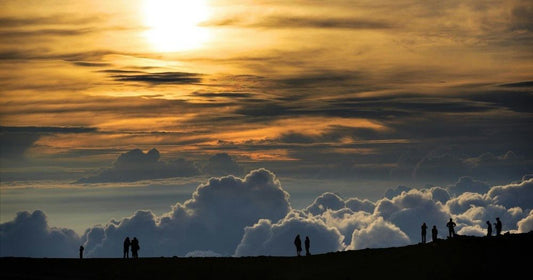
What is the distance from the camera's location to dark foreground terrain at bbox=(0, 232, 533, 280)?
3046 inches

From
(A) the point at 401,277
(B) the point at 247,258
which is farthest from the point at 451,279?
(B) the point at 247,258

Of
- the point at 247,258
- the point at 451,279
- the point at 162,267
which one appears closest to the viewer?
the point at 451,279

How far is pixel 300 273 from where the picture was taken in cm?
8019

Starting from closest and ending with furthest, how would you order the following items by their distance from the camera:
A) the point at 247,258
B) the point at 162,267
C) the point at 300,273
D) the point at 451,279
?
1. the point at 451,279
2. the point at 300,273
3. the point at 162,267
4. the point at 247,258

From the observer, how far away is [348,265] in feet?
271

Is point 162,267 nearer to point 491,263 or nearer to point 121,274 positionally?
point 121,274

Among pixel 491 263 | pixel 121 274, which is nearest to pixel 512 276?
pixel 491 263

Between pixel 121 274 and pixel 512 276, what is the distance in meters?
36.9

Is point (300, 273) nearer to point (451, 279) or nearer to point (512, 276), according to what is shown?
point (451, 279)

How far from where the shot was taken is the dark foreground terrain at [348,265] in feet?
254

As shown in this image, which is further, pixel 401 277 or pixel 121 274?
pixel 121 274

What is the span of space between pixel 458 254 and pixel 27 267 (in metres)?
44.0

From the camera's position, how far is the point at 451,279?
74062mm

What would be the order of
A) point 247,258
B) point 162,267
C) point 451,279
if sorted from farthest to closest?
1. point 247,258
2. point 162,267
3. point 451,279
